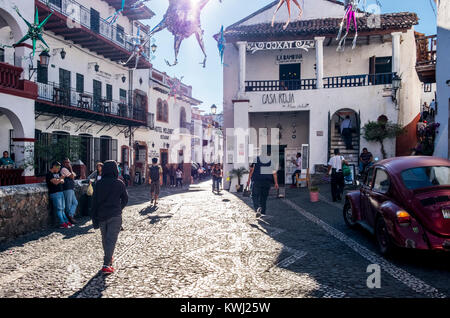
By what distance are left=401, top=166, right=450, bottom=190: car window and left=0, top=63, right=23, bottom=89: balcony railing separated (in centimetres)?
1350

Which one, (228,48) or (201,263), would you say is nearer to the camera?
(201,263)

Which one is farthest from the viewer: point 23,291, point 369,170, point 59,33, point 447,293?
point 59,33

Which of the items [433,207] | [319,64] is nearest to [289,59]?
[319,64]

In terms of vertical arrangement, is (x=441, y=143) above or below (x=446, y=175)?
above

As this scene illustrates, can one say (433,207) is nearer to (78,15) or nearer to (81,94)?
(81,94)

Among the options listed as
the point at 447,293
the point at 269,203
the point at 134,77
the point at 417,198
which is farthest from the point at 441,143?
the point at 134,77

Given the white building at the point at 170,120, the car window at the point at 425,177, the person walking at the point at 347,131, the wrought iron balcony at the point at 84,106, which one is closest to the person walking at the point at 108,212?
the car window at the point at 425,177

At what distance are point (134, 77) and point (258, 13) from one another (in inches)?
419

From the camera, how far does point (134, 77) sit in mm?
25953

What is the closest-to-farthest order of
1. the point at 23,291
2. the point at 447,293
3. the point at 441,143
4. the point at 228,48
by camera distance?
the point at 447,293 < the point at 23,291 < the point at 441,143 < the point at 228,48

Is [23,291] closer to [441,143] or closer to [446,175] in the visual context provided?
[446,175]

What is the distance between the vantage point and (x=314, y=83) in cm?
1931

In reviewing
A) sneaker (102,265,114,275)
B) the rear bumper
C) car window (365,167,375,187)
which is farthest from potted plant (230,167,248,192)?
sneaker (102,265,114,275)

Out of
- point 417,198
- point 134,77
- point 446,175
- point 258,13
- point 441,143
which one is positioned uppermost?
point 258,13
